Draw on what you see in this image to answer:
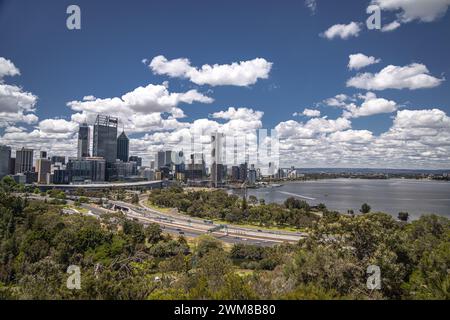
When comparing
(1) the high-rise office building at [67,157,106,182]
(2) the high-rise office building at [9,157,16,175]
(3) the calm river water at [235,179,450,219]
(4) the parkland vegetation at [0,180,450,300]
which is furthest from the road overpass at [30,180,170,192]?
(4) the parkland vegetation at [0,180,450,300]

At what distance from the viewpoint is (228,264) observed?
8.00 metres

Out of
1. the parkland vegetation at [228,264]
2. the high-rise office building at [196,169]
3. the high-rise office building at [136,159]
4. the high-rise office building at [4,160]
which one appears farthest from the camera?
the high-rise office building at [136,159]

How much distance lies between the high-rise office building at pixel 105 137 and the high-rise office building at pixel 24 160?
11.7 meters

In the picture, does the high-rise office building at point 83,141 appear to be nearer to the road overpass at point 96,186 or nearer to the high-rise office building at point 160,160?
the road overpass at point 96,186

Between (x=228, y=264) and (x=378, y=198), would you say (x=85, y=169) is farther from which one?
(x=228, y=264)

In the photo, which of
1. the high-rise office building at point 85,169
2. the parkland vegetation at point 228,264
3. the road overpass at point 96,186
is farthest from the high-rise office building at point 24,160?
the parkland vegetation at point 228,264

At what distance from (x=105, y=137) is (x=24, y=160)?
15391mm

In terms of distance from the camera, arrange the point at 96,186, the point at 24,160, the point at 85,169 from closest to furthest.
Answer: the point at 96,186 < the point at 24,160 < the point at 85,169

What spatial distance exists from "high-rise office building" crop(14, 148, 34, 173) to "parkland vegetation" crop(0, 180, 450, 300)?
4436 cm

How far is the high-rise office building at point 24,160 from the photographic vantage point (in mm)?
55500

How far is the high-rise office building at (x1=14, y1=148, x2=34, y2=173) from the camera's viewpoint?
2185 inches

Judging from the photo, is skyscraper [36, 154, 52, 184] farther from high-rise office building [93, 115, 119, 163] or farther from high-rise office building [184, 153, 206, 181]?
high-rise office building [184, 153, 206, 181]

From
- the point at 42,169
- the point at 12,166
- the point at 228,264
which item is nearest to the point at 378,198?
the point at 228,264

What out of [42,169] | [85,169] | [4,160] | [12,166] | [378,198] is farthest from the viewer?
[42,169]
